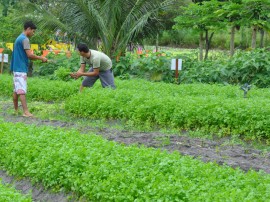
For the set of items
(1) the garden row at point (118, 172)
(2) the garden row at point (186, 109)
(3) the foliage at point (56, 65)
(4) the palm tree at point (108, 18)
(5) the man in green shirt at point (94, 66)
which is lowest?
(3) the foliage at point (56, 65)

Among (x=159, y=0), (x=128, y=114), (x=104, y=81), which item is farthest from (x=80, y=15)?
(x=128, y=114)

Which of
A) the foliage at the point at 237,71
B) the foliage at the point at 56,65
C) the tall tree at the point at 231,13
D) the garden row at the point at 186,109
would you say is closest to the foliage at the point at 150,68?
the foliage at the point at 237,71

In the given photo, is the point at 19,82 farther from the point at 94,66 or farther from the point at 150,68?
the point at 150,68

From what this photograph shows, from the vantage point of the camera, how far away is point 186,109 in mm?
8453

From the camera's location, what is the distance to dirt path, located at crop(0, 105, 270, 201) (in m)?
5.92

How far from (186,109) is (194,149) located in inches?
64.3

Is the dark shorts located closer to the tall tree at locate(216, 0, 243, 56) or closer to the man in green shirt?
the man in green shirt

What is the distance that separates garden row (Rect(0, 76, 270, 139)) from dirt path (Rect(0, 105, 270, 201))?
19.7 inches

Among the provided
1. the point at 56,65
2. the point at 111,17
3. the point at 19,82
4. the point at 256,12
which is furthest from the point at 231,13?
the point at 19,82

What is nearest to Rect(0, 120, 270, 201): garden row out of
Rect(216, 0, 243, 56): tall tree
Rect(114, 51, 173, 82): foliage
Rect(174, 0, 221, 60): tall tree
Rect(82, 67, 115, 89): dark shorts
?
Rect(82, 67, 115, 89): dark shorts

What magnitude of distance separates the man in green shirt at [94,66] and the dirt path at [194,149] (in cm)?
210

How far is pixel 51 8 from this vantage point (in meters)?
22.5

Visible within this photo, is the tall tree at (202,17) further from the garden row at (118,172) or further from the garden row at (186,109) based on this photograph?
the garden row at (118,172)

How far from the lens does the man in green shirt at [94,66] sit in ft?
33.9
